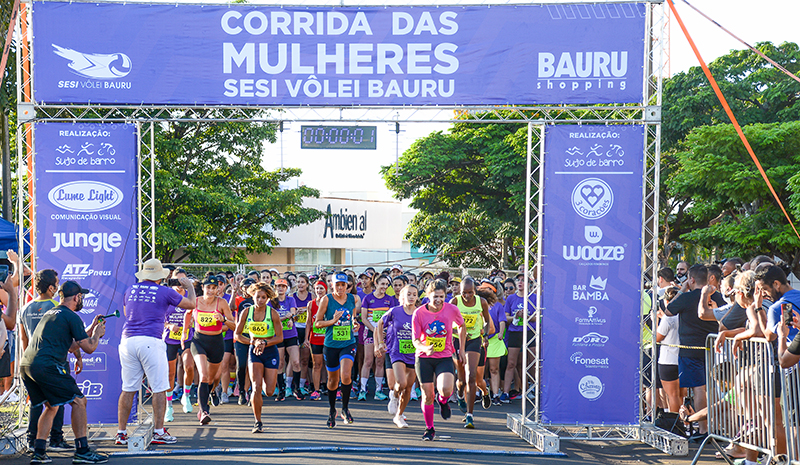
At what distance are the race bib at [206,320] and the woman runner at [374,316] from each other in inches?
104

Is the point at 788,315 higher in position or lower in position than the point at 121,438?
higher

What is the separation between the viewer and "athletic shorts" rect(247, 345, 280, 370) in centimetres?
912

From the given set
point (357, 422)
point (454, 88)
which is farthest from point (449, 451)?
point (454, 88)

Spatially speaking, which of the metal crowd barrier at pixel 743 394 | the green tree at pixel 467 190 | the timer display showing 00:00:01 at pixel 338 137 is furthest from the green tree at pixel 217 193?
the metal crowd barrier at pixel 743 394

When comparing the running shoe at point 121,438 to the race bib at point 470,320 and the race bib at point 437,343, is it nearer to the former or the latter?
the race bib at point 437,343

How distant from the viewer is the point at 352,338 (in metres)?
9.54

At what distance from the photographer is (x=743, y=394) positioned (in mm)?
6707

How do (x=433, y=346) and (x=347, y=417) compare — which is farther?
(x=347, y=417)

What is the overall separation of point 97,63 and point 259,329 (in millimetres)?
3645

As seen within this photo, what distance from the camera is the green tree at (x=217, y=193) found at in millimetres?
21783

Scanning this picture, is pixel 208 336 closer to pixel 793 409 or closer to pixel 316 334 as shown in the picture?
pixel 316 334

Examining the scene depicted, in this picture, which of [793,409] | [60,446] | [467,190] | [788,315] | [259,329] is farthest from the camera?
[467,190]

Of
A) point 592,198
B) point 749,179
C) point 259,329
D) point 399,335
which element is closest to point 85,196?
point 259,329

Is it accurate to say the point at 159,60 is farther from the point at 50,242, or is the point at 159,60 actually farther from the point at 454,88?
the point at 454,88
